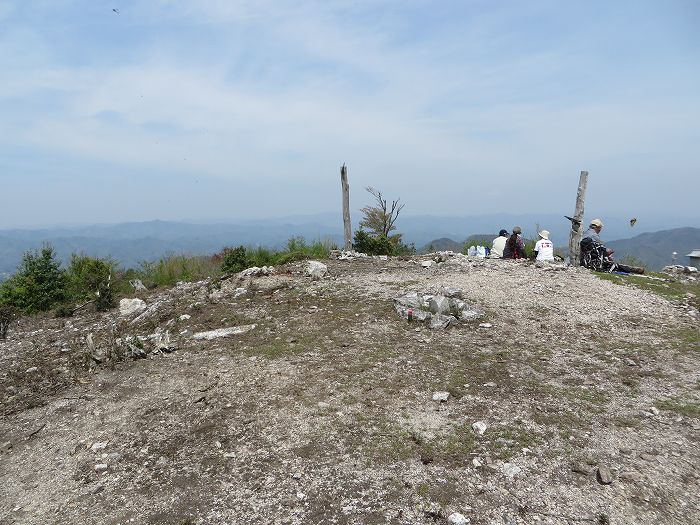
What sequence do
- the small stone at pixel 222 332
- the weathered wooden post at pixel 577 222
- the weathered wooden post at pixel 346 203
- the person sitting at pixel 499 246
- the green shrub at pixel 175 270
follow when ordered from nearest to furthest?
→ 1. the small stone at pixel 222 332
2. the weathered wooden post at pixel 577 222
3. the person sitting at pixel 499 246
4. the green shrub at pixel 175 270
5. the weathered wooden post at pixel 346 203

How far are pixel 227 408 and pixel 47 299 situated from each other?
9.82 meters

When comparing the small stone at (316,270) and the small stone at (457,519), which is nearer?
the small stone at (457,519)

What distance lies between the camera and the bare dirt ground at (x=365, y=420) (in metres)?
3.66

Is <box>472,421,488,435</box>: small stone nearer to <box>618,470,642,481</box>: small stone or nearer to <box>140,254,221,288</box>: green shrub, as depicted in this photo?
<box>618,470,642,481</box>: small stone

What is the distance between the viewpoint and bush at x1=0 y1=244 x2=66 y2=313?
11938 mm

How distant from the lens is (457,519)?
3424mm

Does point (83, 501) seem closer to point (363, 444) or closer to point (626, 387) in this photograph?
point (363, 444)

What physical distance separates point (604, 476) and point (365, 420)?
88.3 inches

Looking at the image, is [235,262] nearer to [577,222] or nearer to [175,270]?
[175,270]

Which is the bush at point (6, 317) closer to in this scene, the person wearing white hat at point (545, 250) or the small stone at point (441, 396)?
the small stone at point (441, 396)

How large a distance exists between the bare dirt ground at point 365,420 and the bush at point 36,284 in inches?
156

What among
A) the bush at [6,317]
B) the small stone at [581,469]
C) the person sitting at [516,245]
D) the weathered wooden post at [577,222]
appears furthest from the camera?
the person sitting at [516,245]

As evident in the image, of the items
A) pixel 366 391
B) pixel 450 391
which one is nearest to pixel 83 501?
pixel 366 391

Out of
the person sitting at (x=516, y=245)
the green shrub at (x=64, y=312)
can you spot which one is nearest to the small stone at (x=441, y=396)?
the person sitting at (x=516, y=245)
